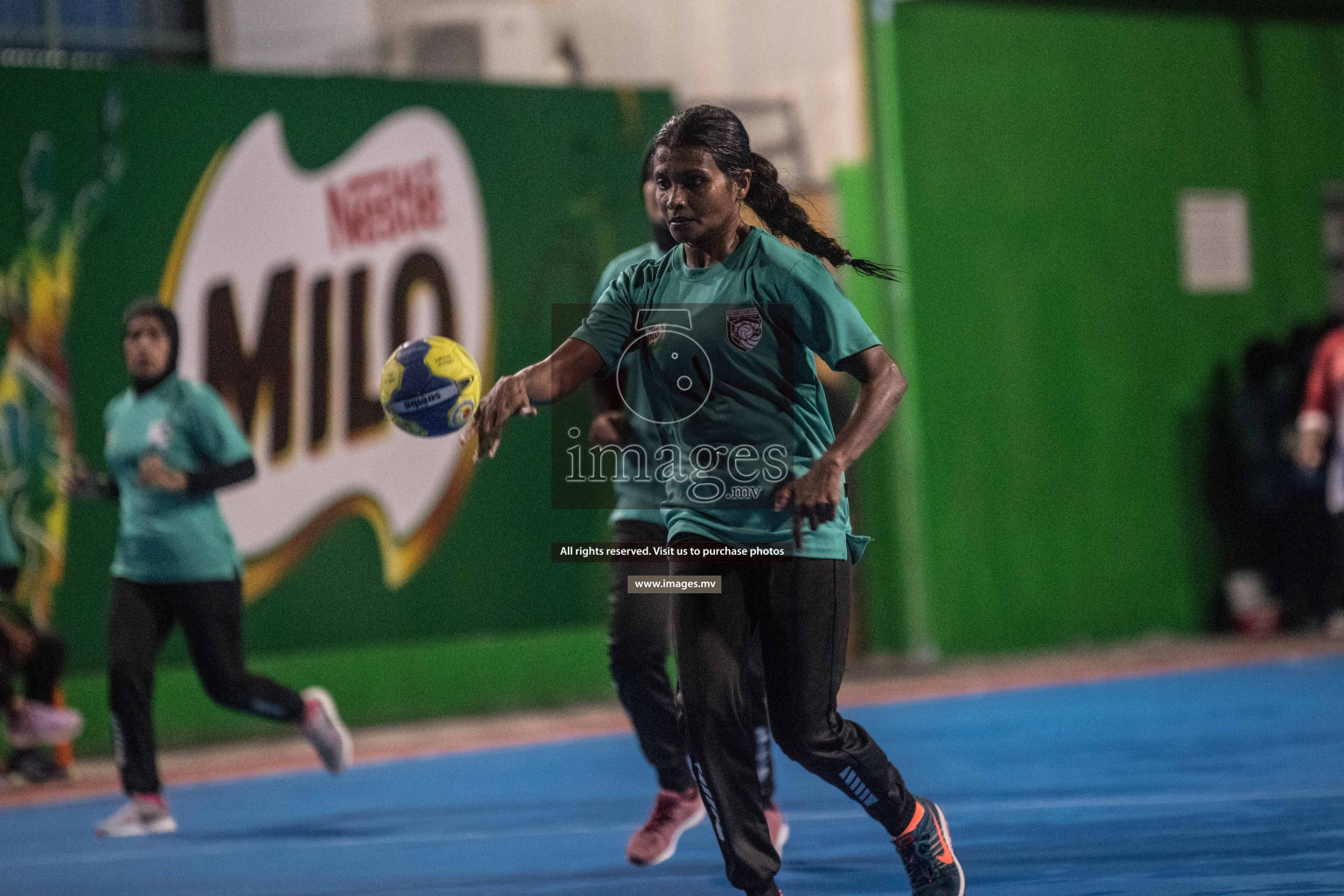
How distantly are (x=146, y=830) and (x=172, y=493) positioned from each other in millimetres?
1529

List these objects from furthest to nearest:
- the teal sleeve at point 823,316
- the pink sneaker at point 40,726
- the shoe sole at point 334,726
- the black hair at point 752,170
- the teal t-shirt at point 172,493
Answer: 1. the pink sneaker at point 40,726
2. the shoe sole at point 334,726
3. the teal t-shirt at point 172,493
4. the black hair at point 752,170
5. the teal sleeve at point 823,316

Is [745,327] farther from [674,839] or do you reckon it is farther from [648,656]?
[674,839]

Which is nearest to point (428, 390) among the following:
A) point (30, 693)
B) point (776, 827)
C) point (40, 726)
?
point (776, 827)

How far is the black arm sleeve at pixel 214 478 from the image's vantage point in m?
8.70

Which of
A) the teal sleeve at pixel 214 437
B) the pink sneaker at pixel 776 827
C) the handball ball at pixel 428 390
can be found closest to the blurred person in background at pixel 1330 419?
the pink sneaker at pixel 776 827

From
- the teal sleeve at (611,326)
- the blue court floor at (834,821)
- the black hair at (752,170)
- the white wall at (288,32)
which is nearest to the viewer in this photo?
the black hair at (752,170)

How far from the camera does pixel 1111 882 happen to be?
645cm

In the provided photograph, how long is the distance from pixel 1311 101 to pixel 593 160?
738 cm

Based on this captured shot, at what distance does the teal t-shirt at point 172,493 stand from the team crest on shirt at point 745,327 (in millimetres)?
3987

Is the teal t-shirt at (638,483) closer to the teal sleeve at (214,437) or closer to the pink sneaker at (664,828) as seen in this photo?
the pink sneaker at (664,828)

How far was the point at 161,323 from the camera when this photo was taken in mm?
8867

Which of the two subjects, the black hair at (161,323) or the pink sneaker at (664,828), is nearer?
the pink sneaker at (664,828)

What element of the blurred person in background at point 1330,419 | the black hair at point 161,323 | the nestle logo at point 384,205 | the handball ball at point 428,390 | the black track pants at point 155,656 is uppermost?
the nestle logo at point 384,205

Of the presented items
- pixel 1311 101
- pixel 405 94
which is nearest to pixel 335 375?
pixel 405 94
